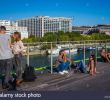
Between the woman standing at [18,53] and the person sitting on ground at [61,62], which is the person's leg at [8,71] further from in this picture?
the person sitting on ground at [61,62]

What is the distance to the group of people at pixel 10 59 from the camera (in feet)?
32.0

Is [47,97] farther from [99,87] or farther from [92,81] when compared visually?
[92,81]

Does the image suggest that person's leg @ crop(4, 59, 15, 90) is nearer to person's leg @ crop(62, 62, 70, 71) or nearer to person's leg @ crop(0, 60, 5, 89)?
person's leg @ crop(0, 60, 5, 89)

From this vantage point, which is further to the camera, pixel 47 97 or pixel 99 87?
pixel 99 87

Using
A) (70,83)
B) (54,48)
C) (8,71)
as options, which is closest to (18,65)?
(8,71)

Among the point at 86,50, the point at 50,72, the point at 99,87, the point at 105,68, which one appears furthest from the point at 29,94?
the point at 86,50

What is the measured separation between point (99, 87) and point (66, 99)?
411 centimetres

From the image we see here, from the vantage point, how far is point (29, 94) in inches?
275

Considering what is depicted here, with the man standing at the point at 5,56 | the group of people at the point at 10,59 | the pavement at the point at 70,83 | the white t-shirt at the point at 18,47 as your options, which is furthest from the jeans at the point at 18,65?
the man standing at the point at 5,56

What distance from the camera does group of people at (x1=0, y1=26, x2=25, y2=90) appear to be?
9748mm

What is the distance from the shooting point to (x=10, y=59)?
9.95 metres

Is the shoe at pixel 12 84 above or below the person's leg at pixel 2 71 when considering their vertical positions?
below

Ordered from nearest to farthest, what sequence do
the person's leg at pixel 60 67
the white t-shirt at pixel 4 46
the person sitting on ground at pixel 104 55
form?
the white t-shirt at pixel 4 46
the person's leg at pixel 60 67
the person sitting on ground at pixel 104 55

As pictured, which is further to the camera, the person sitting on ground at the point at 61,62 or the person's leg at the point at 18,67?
the person sitting on ground at the point at 61,62
